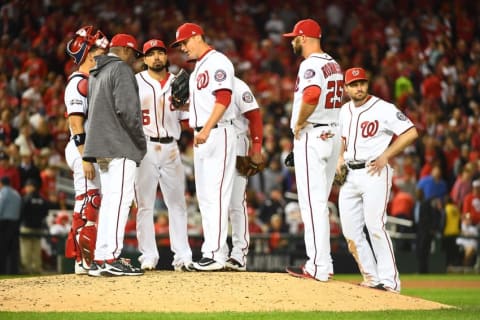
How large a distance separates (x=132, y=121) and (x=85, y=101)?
77cm

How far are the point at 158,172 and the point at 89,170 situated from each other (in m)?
0.89

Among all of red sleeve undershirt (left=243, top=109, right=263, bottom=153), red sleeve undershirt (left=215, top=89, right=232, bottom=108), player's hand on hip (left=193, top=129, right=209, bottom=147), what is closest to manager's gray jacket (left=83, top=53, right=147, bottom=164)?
player's hand on hip (left=193, top=129, right=209, bottom=147)

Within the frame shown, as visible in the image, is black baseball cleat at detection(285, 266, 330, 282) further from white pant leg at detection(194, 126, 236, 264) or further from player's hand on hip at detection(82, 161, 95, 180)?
player's hand on hip at detection(82, 161, 95, 180)

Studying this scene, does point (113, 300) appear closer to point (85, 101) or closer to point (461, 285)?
point (85, 101)

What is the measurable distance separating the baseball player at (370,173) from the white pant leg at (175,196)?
166 cm

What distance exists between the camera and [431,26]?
27922 mm

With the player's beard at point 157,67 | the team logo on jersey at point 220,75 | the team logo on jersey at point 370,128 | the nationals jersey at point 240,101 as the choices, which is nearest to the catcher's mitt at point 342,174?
the team logo on jersey at point 370,128

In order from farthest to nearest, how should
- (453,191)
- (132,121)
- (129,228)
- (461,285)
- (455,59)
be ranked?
1. (455,59)
2. (453,191)
3. (129,228)
4. (461,285)
5. (132,121)

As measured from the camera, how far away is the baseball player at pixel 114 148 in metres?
10.2

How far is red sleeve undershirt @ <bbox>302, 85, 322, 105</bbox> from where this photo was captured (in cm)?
1030

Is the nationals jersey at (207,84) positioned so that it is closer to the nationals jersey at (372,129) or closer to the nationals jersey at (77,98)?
the nationals jersey at (77,98)

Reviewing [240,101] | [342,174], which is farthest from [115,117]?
[342,174]

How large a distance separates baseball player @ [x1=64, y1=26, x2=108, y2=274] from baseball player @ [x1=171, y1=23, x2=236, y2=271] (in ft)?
3.49

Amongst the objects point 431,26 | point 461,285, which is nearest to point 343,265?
point 461,285
